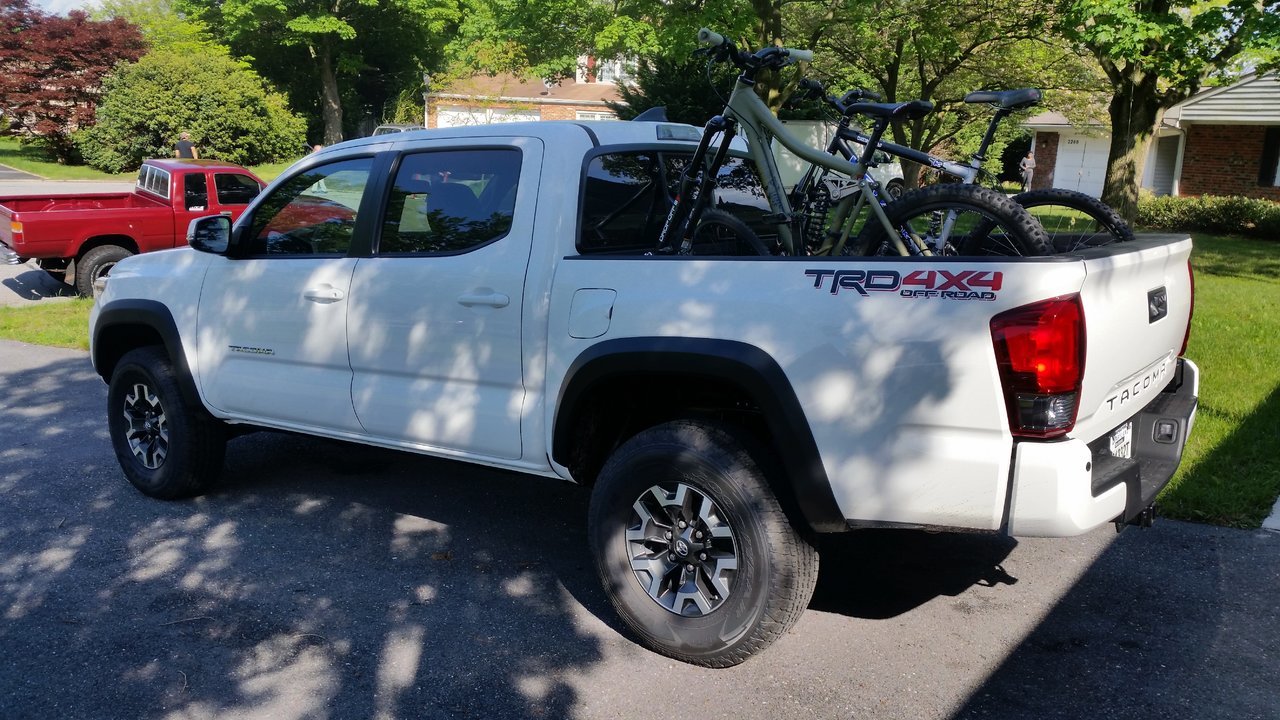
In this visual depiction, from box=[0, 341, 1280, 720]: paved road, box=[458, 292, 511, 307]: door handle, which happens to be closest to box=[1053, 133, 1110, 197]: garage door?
box=[0, 341, 1280, 720]: paved road

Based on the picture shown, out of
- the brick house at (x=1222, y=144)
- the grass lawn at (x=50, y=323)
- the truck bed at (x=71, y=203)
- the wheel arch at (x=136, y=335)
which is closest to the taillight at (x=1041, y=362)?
the wheel arch at (x=136, y=335)

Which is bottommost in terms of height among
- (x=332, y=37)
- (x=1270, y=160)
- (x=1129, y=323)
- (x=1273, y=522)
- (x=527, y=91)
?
(x=1273, y=522)

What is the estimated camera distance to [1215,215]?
2183 cm

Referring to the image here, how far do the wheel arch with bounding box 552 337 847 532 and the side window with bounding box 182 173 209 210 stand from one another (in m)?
10.7

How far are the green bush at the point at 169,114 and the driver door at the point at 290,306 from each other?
1235 inches

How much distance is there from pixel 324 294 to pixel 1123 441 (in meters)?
3.35

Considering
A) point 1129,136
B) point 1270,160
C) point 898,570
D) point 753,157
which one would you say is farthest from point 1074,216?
point 1270,160

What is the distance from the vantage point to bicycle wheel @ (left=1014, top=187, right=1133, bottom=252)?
416cm

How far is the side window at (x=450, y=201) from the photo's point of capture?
14.1 feet

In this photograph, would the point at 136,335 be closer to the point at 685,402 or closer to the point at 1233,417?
the point at 685,402

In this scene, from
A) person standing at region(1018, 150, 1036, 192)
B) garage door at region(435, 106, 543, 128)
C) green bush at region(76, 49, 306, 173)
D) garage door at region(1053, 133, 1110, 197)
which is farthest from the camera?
garage door at region(1053, 133, 1110, 197)

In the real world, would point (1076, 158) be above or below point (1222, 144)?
below

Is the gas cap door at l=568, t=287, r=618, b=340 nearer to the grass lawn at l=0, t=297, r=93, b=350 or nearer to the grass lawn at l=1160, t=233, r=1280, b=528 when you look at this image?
the grass lawn at l=1160, t=233, r=1280, b=528

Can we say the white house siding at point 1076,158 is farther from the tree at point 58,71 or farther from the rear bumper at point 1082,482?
the rear bumper at point 1082,482
